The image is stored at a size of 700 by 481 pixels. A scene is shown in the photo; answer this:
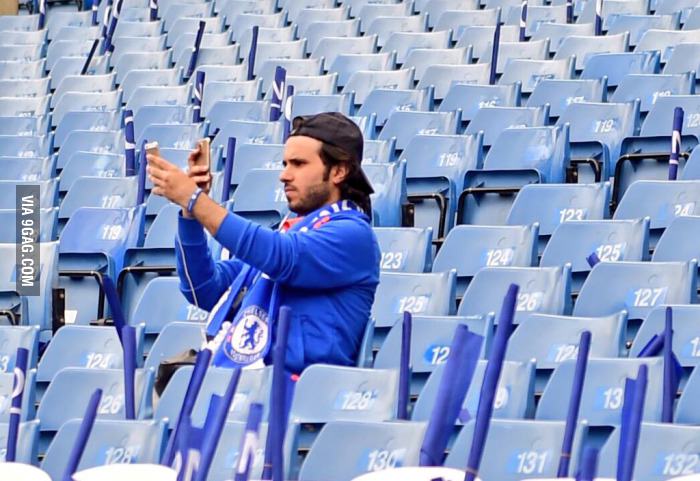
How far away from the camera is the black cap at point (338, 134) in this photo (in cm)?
400

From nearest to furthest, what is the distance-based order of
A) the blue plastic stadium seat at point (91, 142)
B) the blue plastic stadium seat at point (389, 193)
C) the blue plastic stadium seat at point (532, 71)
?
the blue plastic stadium seat at point (389, 193) → the blue plastic stadium seat at point (91, 142) → the blue plastic stadium seat at point (532, 71)

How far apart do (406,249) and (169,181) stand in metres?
1.76

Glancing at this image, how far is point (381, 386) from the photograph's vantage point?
3824 millimetres

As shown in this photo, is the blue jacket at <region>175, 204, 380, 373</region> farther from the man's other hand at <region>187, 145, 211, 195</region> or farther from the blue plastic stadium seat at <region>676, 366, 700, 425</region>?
the blue plastic stadium seat at <region>676, 366, 700, 425</region>

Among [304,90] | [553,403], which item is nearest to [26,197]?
[304,90]

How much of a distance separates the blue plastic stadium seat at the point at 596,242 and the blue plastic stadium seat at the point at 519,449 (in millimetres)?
1887

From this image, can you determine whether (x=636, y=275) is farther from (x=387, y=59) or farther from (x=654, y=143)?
(x=387, y=59)

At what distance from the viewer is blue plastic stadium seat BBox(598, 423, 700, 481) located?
3213mm

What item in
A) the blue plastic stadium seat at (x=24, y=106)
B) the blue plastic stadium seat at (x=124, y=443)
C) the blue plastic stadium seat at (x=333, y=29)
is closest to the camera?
the blue plastic stadium seat at (x=124, y=443)

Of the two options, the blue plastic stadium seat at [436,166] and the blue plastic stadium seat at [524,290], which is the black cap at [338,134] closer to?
the blue plastic stadium seat at [524,290]

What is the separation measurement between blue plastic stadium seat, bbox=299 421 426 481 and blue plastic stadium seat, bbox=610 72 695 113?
13.2 feet

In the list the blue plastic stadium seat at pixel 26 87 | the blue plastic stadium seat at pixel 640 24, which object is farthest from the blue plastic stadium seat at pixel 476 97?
the blue plastic stadium seat at pixel 26 87

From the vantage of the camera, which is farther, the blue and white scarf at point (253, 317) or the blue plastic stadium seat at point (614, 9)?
the blue plastic stadium seat at point (614, 9)
